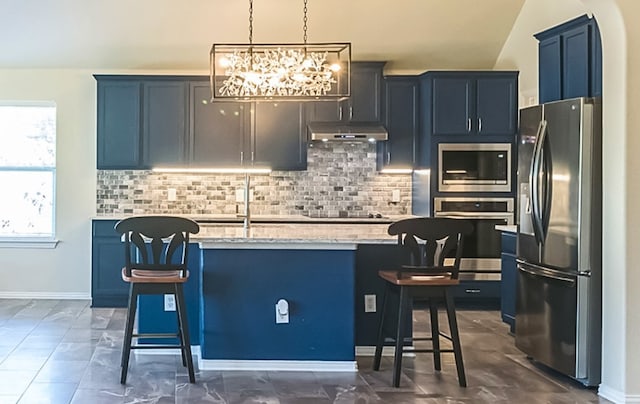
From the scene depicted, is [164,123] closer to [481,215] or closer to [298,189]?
[298,189]

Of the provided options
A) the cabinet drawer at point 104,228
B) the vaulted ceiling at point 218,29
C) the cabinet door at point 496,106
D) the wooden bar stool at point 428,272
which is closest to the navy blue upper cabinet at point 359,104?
the vaulted ceiling at point 218,29

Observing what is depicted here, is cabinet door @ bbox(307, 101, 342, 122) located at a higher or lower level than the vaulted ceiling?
lower

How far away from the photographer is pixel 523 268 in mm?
4590

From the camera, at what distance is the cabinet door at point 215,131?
6914 millimetres

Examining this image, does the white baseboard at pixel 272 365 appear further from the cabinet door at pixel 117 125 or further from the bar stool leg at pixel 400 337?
the cabinet door at pixel 117 125

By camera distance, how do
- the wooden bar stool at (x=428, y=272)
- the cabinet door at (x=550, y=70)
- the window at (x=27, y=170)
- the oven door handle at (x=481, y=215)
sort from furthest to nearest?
the window at (x=27, y=170), the oven door handle at (x=481, y=215), the cabinet door at (x=550, y=70), the wooden bar stool at (x=428, y=272)

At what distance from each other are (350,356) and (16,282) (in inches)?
171

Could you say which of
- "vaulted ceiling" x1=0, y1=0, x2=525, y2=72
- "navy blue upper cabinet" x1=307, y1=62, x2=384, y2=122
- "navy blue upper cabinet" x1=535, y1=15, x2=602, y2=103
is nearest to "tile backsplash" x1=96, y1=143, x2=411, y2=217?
"navy blue upper cabinet" x1=307, y1=62, x2=384, y2=122

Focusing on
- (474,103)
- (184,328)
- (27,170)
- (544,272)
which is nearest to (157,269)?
(184,328)

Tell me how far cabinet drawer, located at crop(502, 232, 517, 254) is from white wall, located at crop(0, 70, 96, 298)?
426cm

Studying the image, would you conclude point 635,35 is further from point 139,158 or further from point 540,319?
point 139,158

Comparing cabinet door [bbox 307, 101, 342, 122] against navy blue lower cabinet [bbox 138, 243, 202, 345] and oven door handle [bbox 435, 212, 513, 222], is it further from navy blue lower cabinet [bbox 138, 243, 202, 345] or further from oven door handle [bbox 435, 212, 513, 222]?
navy blue lower cabinet [bbox 138, 243, 202, 345]

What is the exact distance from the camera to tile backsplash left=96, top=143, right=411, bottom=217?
7.14 meters

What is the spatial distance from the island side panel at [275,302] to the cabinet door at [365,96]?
114 inches
